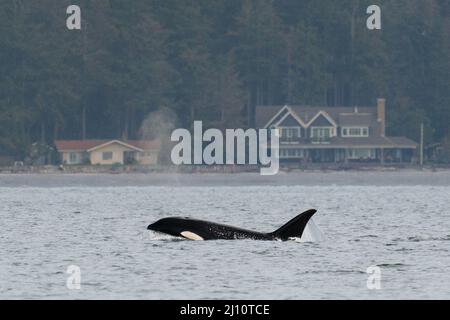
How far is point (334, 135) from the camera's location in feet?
623

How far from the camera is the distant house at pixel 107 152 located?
17662 centimetres

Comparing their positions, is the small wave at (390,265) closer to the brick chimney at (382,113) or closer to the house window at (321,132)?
the house window at (321,132)

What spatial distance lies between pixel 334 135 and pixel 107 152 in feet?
98.4

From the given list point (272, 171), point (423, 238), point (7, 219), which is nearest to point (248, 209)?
point (7, 219)

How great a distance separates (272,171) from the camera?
182 meters

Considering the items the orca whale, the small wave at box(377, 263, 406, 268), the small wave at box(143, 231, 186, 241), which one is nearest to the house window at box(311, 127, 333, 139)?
the small wave at box(143, 231, 186, 241)

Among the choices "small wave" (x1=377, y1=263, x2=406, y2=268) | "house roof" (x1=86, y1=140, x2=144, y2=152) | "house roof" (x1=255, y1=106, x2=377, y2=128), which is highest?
"house roof" (x1=255, y1=106, x2=377, y2=128)

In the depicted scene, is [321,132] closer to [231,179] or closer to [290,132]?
[290,132]

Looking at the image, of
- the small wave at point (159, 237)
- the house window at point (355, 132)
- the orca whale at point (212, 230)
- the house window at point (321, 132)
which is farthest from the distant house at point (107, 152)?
the orca whale at point (212, 230)

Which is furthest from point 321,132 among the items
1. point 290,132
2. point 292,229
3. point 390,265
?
point 390,265

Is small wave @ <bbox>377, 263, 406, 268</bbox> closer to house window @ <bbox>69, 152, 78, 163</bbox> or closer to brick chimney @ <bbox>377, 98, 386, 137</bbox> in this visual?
house window @ <bbox>69, 152, 78, 163</bbox>

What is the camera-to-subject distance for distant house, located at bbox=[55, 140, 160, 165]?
176625mm

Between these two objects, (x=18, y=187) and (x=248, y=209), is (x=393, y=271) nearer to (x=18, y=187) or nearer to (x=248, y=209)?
(x=248, y=209)

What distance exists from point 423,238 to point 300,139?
129321mm
